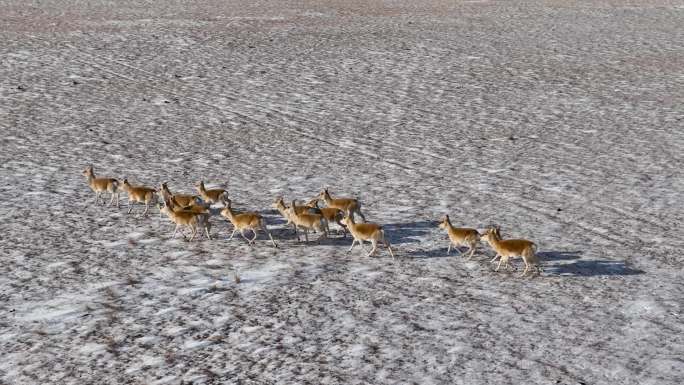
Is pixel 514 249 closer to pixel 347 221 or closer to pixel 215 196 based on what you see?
pixel 347 221

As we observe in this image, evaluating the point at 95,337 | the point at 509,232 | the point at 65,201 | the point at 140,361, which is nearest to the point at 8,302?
the point at 95,337

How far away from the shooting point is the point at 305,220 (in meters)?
9.32

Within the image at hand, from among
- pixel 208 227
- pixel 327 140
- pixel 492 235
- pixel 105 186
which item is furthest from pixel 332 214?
pixel 327 140

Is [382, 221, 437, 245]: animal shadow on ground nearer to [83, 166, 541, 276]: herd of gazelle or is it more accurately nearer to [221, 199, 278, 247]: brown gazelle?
[83, 166, 541, 276]: herd of gazelle

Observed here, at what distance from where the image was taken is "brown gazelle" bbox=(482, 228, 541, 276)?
847 centimetres

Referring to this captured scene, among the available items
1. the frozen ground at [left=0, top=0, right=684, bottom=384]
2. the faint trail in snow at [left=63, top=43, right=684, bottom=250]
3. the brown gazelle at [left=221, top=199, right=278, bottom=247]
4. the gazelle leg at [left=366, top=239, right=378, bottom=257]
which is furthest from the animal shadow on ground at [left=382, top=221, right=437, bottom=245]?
the faint trail in snow at [left=63, top=43, right=684, bottom=250]

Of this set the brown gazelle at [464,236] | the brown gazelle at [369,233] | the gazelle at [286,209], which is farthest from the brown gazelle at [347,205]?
the brown gazelle at [464,236]

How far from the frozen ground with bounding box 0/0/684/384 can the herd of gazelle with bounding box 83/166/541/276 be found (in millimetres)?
193

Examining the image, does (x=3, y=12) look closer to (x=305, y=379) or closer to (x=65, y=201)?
(x=65, y=201)

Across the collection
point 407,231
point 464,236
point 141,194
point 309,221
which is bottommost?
point 407,231

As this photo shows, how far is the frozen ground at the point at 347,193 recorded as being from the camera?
723cm

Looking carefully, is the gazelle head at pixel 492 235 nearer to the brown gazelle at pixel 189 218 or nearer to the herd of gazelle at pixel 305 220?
the herd of gazelle at pixel 305 220

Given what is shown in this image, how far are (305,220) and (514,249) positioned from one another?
2.01 meters

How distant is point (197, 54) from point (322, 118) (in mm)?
5922
